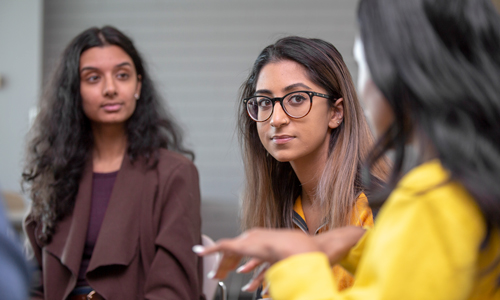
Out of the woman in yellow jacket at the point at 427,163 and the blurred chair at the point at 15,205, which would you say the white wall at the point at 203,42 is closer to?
the blurred chair at the point at 15,205

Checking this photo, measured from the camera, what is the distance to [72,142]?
224 centimetres

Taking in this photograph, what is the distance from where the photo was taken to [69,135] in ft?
7.36

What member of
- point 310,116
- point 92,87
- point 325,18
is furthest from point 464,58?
point 325,18

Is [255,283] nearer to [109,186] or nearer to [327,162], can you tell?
[327,162]

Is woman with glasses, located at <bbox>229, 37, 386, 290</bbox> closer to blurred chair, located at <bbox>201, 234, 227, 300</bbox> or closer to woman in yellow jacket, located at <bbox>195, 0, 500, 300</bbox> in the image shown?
blurred chair, located at <bbox>201, 234, 227, 300</bbox>

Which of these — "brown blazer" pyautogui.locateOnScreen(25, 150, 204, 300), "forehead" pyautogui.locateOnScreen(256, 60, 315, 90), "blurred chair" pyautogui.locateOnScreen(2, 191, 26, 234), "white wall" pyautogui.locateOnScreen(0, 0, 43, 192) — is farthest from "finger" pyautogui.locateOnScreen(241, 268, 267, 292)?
"white wall" pyautogui.locateOnScreen(0, 0, 43, 192)

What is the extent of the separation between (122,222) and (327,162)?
0.94 m

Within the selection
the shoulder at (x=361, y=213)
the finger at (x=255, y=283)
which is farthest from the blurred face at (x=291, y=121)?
the finger at (x=255, y=283)

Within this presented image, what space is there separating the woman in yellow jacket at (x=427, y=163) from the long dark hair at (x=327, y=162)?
26.1 inches

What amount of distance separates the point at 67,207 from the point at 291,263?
5.16 ft

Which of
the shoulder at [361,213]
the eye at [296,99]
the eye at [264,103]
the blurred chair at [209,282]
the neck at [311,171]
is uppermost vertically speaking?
the eye at [296,99]

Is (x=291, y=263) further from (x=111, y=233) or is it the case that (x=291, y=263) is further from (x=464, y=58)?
(x=111, y=233)

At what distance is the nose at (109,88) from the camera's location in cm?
216

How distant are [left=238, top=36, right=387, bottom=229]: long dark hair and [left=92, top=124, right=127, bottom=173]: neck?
74 cm
